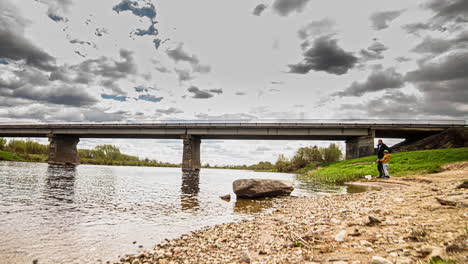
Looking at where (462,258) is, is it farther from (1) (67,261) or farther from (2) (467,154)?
(2) (467,154)

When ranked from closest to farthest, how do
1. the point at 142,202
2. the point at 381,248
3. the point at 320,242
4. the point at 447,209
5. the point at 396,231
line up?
the point at 381,248 → the point at 396,231 → the point at 320,242 → the point at 447,209 → the point at 142,202

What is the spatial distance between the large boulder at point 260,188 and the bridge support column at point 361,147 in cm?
4600

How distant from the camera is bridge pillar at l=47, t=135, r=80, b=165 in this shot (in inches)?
2827

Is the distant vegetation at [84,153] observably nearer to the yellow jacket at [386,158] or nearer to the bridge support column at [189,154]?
the bridge support column at [189,154]

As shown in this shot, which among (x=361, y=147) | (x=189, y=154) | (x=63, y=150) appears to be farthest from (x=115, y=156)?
(x=361, y=147)

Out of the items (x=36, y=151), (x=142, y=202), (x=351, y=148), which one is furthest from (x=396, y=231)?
(x=36, y=151)

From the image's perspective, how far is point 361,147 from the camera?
182 ft

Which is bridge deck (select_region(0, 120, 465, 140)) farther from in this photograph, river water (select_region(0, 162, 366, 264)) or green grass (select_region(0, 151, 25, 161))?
river water (select_region(0, 162, 366, 264))

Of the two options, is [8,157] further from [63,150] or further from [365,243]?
[365,243]

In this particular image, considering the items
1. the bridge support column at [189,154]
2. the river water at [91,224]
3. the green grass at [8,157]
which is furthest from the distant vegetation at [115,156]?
the river water at [91,224]

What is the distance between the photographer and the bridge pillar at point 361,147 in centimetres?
5384

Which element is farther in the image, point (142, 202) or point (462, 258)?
point (142, 202)

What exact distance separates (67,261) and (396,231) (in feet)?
22.2

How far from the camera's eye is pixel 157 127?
63781mm
